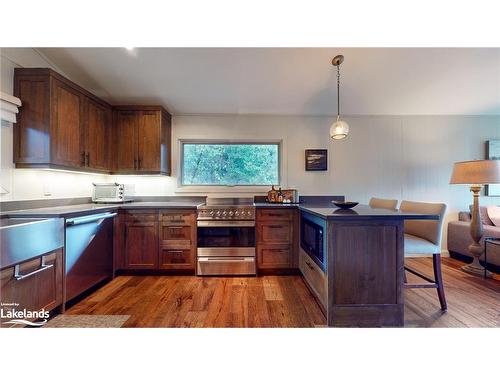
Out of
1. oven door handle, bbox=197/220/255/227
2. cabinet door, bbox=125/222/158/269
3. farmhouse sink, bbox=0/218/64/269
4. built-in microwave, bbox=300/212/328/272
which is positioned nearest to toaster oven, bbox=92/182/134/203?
cabinet door, bbox=125/222/158/269

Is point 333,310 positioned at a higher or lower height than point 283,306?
higher

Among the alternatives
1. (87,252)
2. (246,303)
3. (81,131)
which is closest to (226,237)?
(246,303)

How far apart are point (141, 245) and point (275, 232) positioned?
1.70 meters

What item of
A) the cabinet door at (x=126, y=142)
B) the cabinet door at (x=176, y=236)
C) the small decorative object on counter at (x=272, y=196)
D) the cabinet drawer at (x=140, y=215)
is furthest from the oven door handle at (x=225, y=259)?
the cabinet door at (x=126, y=142)

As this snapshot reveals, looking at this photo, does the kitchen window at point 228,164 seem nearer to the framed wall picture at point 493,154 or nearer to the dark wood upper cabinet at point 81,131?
the dark wood upper cabinet at point 81,131

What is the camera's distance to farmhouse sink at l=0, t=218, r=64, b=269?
133cm

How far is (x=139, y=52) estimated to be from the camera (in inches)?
92.5

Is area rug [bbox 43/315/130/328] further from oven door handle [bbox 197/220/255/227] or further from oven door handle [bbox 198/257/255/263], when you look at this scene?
oven door handle [bbox 197/220/255/227]

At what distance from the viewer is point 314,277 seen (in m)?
2.04

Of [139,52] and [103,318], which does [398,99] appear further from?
[103,318]

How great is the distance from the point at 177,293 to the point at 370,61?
3.43 metres

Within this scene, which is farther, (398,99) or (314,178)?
(314,178)
